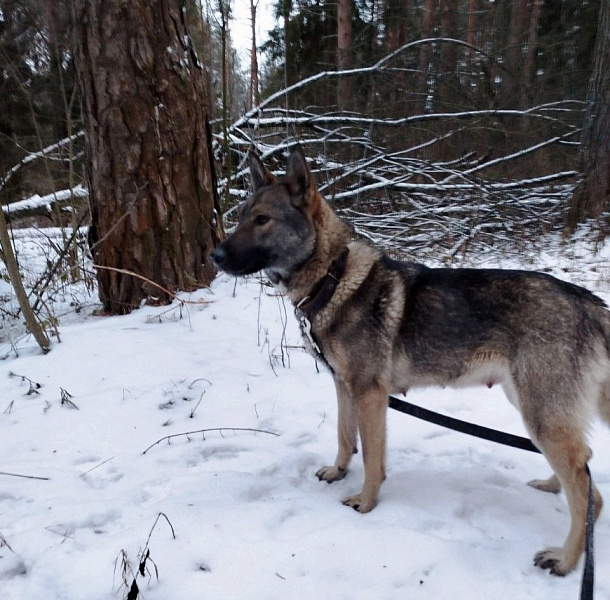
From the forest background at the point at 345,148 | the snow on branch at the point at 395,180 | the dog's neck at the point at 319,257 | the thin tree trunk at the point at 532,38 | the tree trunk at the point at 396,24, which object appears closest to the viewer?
the dog's neck at the point at 319,257

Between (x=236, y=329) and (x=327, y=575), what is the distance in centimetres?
290

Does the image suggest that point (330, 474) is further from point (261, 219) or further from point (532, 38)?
point (532, 38)

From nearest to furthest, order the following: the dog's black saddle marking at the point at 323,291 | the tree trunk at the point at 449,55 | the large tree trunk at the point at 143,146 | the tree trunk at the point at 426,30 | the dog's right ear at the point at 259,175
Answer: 1. the dog's black saddle marking at the point at 323,291
2. the dog's right ear at the point at 259,175
3. the large tree trunk at the point at 143,146
4. the tree trunk at the point at 449,55
5. the tree trunk at the point at 426,30

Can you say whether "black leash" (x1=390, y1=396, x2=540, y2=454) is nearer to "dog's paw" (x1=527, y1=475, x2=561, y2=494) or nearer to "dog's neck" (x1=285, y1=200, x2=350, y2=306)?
"dog's paw" (x1=527, y1=475, x2=561, y2=494)

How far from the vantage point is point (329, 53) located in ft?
45.3

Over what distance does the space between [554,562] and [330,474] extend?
1.15 metres

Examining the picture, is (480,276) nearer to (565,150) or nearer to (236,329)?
(236,329)

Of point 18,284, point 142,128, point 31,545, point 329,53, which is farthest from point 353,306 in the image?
point 329,53

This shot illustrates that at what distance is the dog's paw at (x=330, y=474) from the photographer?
2666mm

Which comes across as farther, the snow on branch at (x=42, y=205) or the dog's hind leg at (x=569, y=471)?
the snow on branch at (x=42, y=205)

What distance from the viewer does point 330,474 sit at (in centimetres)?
268

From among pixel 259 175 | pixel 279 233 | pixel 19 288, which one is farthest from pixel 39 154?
pixel 279 233

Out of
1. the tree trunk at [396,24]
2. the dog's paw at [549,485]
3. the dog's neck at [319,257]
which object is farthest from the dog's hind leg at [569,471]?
the tree trunk at [396,24]

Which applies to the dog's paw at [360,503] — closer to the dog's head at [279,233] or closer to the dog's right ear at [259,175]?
the dog's head at [279,233]
